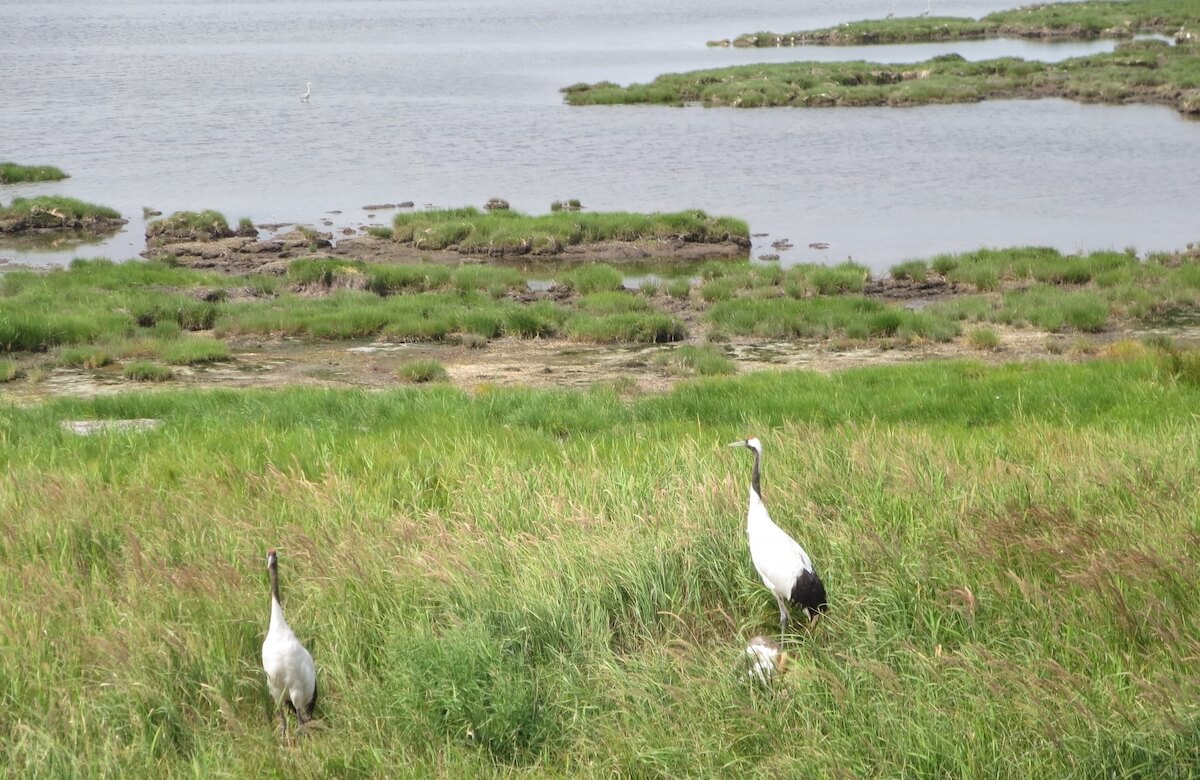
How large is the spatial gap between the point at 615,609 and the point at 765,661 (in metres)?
1.26

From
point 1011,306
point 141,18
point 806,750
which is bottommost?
→ point 1011,306

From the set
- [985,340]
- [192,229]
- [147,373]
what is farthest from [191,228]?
[985,340]

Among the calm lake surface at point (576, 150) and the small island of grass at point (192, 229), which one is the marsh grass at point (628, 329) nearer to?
the calm lake surface at point (576, 150)

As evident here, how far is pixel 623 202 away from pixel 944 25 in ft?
244

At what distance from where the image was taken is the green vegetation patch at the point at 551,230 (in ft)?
113

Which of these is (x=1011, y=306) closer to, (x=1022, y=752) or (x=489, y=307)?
(x=489, y=307)

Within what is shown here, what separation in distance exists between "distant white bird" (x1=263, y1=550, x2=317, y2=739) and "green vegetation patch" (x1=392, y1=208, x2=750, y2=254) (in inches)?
1109

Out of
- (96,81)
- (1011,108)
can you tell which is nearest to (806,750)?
(1011,108)

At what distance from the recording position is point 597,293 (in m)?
27.4


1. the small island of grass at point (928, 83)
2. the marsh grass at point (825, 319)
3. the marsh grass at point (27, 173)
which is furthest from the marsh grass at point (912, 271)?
the small island of grass at point (928, 83)

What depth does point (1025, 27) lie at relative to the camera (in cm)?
10206

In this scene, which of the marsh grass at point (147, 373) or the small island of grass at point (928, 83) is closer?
the marsh grass at point (147, 373)

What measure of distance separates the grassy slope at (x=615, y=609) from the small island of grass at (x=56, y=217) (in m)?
30.1

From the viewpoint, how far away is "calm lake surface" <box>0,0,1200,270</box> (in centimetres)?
3819
